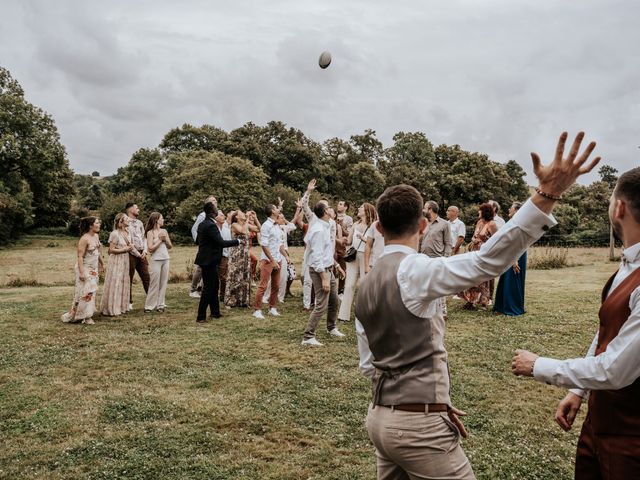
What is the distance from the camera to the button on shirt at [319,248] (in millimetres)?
8742

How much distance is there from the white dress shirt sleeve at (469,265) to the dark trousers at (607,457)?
996 millimetres

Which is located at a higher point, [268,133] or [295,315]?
[268,133]

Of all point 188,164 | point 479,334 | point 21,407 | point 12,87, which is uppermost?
point 12,87

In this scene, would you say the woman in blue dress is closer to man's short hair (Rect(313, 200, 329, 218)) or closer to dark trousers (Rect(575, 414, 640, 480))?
man's short hair (Rect(313, 200, 329, 218))

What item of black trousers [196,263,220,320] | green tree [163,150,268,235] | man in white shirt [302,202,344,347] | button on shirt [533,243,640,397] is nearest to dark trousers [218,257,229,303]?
black trousers [196,263,220,320]

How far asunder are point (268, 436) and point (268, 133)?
54419 millimetres

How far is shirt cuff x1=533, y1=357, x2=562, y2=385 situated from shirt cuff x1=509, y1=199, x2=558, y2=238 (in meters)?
0.72

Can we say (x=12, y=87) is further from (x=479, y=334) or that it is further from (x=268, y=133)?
(x=479, y=334)

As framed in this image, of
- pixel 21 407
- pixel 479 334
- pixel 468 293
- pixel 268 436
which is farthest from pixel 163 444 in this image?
pixel 468 293

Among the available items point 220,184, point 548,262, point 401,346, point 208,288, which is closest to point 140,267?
point 208,288

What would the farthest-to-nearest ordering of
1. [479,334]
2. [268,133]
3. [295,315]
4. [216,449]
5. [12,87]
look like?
1. [268,133]
2. [12,87]
3. [295,315]
4. [479,334]
5. [216,449]

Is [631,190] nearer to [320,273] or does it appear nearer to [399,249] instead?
[399,249]

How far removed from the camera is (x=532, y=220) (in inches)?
75.0

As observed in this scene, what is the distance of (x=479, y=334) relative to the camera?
9.31 meters
